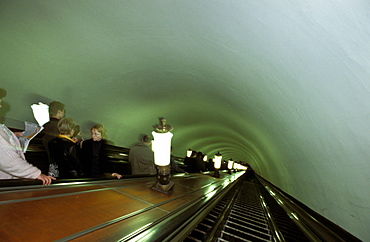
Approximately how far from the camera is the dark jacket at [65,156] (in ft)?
8.89

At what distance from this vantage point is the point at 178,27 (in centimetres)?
371

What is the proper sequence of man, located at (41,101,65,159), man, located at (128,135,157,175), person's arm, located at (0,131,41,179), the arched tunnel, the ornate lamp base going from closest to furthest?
1. person's arm, located at (0,131,41,179)
2. the arched tunnel
3. the ornate lamp base
4. man, located at (41,101,65,159)
5. man, located at (128,135,157,175)

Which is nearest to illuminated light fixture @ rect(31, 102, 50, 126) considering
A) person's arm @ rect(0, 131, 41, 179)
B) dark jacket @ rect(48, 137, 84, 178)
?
dark jacket @ rect(48, 137, 84, 178)

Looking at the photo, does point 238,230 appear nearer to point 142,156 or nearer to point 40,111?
point 142,156

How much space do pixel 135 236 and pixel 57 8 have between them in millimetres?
3841

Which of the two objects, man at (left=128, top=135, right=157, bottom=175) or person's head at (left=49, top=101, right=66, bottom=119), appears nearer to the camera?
person's head at (left=49, top=101, right=66, bottom=119)

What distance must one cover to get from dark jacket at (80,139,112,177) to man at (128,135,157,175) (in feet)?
4.43

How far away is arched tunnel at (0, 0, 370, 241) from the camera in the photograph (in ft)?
7.75

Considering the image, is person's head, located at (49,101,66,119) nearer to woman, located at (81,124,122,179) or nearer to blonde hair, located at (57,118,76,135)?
woman, located at (81,124,122,179)

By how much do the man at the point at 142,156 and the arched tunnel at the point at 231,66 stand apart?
79.9 inches

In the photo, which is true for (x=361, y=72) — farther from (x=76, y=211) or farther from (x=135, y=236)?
(x=76, y=211)

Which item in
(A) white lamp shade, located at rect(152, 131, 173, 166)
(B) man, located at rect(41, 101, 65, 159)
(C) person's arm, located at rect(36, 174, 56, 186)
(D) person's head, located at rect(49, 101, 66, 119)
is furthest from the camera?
(D) person's head, located at rect(49, 101, 66, 119)

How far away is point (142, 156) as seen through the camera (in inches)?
195

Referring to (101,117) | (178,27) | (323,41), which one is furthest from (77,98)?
(323,41)
